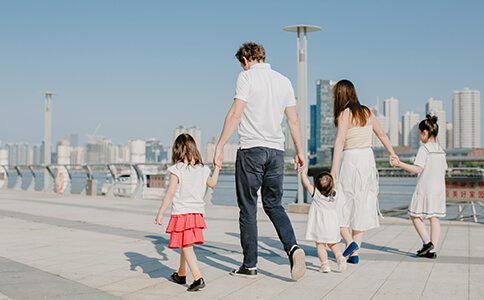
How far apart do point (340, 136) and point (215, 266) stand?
1682 millimetres

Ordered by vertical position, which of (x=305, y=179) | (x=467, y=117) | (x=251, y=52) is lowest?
(x=305, y=179)

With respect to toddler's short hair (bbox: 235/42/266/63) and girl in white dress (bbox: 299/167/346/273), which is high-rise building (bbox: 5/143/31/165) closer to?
toddler's short hair (bbox: 235/42/266/63)

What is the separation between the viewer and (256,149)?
13.3 ft

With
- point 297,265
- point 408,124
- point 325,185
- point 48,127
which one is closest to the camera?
point 297,265

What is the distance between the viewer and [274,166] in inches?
163

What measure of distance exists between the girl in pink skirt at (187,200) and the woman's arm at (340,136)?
1.26m

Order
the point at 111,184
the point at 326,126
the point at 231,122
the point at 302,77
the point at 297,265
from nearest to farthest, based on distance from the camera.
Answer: the point at 297,265, the point at 231,122, the point at 302,77, the point at 111,184, the point at 326,126

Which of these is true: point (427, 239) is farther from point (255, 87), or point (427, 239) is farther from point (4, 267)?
point (4, 267)

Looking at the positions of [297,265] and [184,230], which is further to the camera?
[297,265]

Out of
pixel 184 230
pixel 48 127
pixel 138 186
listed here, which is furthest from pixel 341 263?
pixel 48 127

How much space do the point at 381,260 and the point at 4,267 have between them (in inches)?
138

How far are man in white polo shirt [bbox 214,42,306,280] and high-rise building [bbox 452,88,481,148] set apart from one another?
444 feet

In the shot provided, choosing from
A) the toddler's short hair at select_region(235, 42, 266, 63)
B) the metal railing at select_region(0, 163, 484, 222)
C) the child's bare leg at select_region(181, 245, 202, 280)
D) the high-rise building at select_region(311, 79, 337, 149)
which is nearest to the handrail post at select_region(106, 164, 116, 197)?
the metal railing at select_region(0, 163, 484, 222)

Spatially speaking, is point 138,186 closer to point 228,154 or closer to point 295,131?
point 228,154
